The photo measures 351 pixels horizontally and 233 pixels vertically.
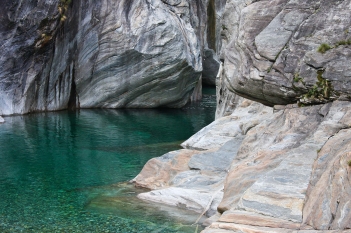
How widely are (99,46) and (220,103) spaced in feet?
46.1

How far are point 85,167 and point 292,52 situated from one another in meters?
11.1

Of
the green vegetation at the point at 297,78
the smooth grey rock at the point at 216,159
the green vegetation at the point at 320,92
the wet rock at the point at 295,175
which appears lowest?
the smooth grey rock at the point at 216,159

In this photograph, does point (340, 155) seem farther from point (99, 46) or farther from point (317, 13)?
point (99, 46)

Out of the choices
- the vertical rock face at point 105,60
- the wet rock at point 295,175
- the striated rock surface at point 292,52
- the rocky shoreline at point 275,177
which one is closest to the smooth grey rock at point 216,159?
the rocky shoreline at point 275,177

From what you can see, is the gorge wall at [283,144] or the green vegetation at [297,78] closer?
the gorge wall at [283,144]

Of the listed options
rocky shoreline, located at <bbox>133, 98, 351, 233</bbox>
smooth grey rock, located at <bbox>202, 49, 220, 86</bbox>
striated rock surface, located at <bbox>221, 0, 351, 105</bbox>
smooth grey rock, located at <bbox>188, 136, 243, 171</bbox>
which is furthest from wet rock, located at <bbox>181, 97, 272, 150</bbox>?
smooth grey rock, located at <bbox>202, 49, 220, 86</bbox>

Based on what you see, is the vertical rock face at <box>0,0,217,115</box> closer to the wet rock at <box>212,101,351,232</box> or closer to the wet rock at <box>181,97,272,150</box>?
the wet rock at <box>181,97,272,150</box>

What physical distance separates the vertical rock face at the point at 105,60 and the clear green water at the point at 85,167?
1692 mm

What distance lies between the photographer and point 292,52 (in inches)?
595

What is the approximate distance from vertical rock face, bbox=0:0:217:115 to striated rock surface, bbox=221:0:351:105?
75.3ft

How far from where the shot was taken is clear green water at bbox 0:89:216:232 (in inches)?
588

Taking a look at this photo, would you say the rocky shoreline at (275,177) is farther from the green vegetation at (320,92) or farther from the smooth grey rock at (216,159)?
the green vegetation at (320,92)

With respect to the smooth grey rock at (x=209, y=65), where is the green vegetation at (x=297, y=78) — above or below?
below

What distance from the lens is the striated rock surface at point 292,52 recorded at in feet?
46.7
